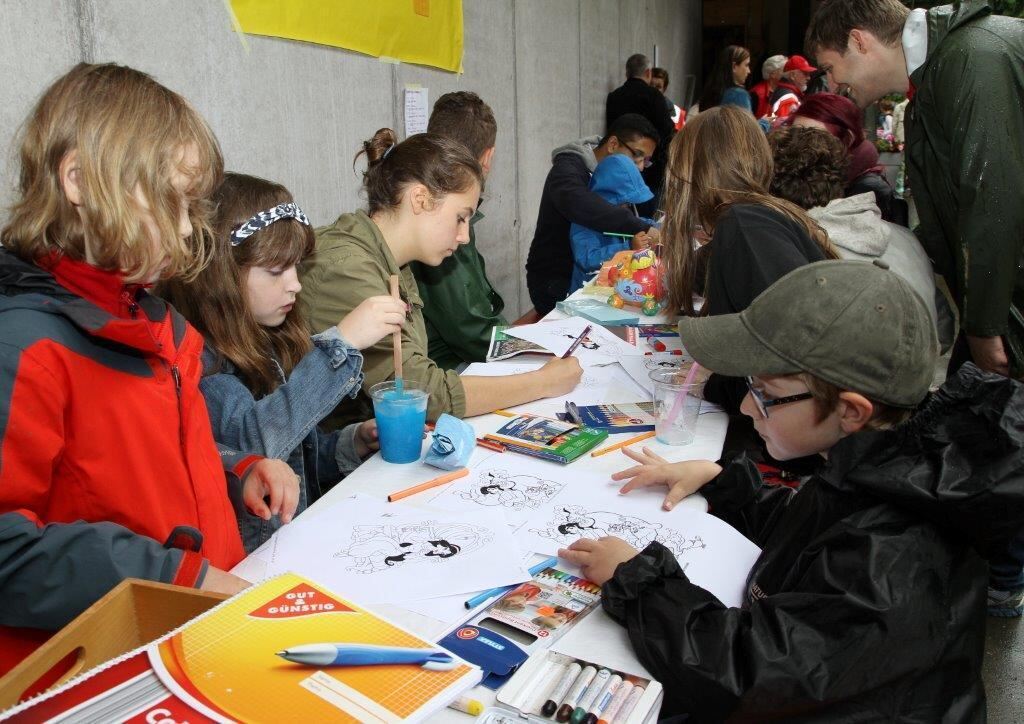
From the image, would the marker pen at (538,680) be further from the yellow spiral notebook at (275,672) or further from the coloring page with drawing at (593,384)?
the coloring page with drawing at (593,384)

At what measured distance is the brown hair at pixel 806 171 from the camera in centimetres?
286

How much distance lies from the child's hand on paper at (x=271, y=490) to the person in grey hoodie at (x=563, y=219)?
3.10m

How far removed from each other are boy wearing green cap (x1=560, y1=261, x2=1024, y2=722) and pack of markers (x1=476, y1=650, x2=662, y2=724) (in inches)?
2.7

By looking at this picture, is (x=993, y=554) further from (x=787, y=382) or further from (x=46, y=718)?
(x=46, y=718)

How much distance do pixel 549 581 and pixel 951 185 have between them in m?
2.18

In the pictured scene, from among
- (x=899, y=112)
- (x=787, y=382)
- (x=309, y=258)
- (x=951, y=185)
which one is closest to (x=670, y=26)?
(x=899, y=112)

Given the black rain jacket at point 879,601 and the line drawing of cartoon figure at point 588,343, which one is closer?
the black rain jacket at point 879,601

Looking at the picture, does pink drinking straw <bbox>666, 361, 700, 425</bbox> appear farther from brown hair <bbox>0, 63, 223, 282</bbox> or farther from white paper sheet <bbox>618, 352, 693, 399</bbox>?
brown hair <bbox>0, 63, 223, 282</bbox>

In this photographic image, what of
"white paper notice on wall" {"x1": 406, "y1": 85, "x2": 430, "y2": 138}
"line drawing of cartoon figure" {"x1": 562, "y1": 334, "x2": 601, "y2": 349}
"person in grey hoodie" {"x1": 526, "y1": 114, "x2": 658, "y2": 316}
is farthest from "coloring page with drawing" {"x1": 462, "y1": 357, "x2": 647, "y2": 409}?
"person in grey hoodie" {"x1": 526, "y1": 114, "x2": 658, "y2": 316}

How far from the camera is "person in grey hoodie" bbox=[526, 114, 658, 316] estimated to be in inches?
175

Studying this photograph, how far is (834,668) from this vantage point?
1.06 m

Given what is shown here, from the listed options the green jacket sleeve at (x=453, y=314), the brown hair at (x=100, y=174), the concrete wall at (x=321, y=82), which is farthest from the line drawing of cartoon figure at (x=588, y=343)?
the brown hair at (x=100, y=174)

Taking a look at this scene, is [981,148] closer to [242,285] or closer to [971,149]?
[971,149]

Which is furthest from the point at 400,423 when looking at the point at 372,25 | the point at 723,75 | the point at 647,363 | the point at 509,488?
the point at 723,75
